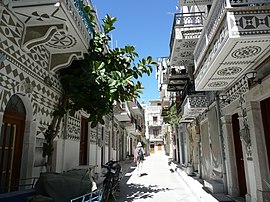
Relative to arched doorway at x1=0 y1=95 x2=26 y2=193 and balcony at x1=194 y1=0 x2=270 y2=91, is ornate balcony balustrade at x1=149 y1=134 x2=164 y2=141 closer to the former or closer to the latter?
balcony at x1=194 y1=0 x2=270 y2=91

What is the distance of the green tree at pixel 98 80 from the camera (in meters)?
5.92

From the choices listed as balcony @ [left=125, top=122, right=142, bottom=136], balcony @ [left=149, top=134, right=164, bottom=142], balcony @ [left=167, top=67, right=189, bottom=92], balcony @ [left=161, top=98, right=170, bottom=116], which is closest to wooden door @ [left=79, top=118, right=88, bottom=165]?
balcony @ [left=167, top=67, right=189, bottom=92]

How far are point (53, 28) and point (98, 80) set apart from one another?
1819mm

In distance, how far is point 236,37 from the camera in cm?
405

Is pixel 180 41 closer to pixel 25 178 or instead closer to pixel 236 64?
pixel 236 64

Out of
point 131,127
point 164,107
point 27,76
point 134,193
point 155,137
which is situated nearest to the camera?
point 27,76

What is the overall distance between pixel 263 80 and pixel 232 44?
135 cm

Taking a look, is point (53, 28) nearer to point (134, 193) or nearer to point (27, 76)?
point (27, 76)

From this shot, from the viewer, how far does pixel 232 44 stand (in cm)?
426

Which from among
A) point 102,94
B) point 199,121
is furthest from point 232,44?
point 199,121

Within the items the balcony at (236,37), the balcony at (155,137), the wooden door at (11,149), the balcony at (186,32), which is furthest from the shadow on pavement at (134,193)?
the balcony at (155,137)

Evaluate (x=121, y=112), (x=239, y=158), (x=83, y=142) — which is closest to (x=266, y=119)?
(x=239, y=158)

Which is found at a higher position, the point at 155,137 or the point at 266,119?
the point at 155,137

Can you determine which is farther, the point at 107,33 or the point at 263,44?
the point at 107,33
